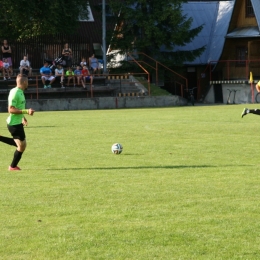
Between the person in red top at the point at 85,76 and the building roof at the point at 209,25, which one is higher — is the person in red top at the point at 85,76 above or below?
below

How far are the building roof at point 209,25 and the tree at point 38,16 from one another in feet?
31.7

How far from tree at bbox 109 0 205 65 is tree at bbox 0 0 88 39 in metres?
3.03

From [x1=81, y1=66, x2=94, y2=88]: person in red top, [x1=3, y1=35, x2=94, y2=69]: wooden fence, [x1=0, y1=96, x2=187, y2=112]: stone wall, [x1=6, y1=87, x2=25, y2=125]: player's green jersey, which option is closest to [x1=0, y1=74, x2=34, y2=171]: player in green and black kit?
[x1=6, y1=87, x2=25, y2=125]: player's green jersey

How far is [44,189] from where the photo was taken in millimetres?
11031

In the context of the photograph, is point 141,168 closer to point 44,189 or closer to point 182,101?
point 44,189

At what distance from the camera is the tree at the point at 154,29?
49.9 m

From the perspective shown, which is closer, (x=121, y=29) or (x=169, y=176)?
(x=169, y=176)

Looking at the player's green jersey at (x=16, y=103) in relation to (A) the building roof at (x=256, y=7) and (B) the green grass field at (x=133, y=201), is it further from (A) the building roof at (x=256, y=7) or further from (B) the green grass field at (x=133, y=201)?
(A) the building roof at (x=256, y=7)

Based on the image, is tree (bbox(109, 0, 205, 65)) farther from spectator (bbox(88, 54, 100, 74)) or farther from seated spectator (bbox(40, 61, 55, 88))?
seated spectator (bbox(40, 61, 55, 88))

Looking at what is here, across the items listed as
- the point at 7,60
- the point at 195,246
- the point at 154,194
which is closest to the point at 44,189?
the point at 154,194

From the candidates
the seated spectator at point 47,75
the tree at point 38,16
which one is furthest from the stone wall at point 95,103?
the tree at point 38,16

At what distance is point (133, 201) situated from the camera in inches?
387

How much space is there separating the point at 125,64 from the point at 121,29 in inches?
110

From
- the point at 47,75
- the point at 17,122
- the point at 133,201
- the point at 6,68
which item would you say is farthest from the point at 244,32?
the point at 133,201
